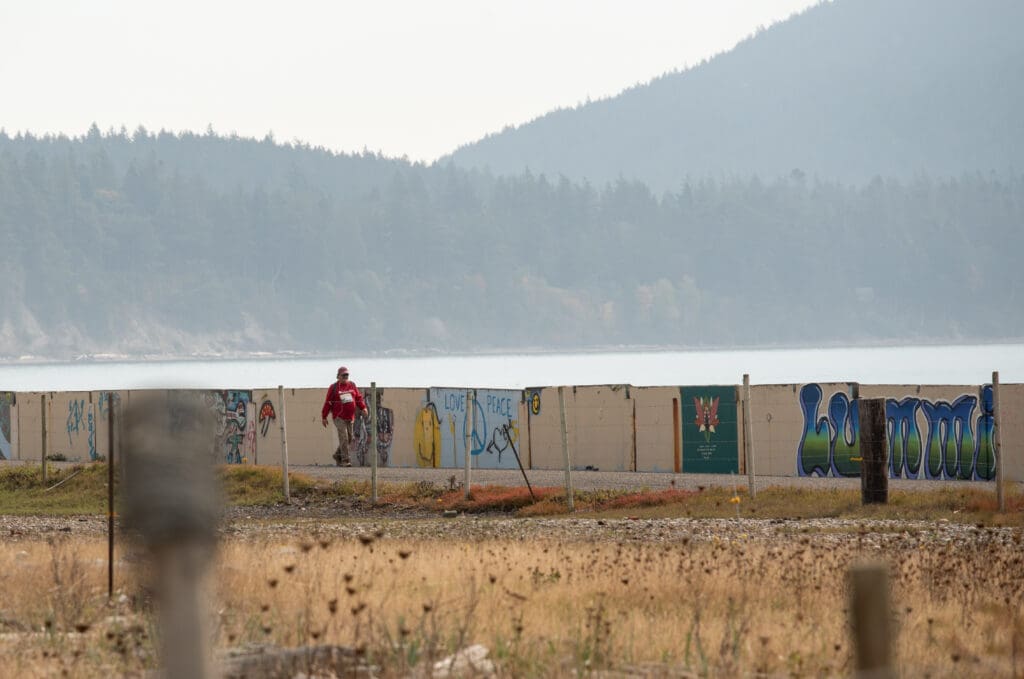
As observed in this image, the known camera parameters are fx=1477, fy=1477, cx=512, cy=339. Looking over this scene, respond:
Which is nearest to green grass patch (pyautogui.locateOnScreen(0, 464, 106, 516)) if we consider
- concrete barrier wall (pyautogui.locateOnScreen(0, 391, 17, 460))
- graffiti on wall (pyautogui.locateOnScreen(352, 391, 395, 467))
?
graffiti on wall (pyautogui.locateOnScreen(352, 391, 395, 467))

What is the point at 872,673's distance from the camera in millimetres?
4742

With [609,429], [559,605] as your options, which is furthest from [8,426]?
[559,605]

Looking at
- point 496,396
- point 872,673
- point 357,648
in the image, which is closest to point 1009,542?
point 357,648

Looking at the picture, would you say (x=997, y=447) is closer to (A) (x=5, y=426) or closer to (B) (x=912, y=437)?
(B) (x=912, y=437)

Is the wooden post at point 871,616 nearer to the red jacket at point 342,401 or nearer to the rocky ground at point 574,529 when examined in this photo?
the rocky ground at point 574,529

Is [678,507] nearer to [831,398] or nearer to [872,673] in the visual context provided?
[831,398]

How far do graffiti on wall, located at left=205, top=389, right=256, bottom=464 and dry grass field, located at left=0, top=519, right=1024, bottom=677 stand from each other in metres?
19.1

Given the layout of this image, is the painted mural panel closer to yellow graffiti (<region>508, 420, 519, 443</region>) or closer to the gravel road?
the gravel road

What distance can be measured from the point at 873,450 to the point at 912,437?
7241 mm

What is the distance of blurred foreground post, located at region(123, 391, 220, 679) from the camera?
168 inches

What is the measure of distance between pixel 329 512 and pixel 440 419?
928 centimetres

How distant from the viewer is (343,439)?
105 ft

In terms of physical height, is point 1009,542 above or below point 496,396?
below

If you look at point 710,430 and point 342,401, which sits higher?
point 342,401
